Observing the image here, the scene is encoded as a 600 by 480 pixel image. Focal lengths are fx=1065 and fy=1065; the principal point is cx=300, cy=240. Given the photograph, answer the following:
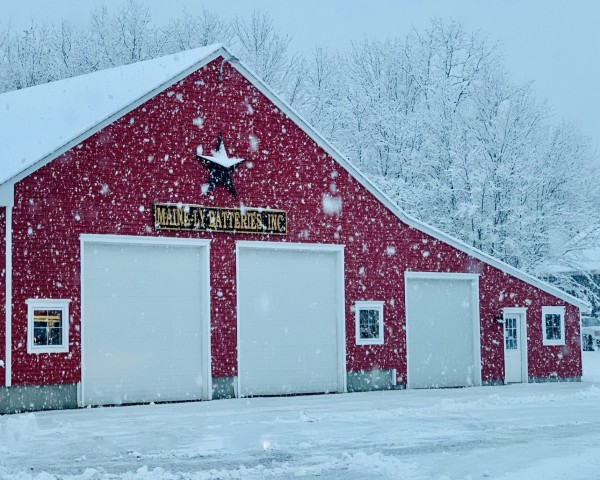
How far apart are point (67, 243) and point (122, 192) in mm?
1624

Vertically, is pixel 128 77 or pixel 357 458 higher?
pixel 128 77

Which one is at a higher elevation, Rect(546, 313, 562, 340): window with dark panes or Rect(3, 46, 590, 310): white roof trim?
Rect(3, 46, 590, 310): white roof trim

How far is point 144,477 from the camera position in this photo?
11.5m

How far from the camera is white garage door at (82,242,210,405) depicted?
21219 mm

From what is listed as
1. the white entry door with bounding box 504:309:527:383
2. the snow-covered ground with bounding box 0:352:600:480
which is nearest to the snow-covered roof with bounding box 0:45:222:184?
the snow-covered ground with bounding box 0:352:600:480

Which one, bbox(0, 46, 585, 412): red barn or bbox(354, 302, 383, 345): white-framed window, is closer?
bbox(0, 46, 585, 412): red barn

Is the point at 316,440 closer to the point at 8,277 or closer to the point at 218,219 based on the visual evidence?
the point at 8,277

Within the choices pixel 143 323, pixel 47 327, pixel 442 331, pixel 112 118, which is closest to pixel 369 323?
pixel 442 331

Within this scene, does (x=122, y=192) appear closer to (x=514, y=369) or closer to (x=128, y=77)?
(x=128, y=77)

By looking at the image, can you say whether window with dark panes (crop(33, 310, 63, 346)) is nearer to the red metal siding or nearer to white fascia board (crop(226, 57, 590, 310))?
the red metal siding

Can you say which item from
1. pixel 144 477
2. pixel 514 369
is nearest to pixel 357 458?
pixel 144 477

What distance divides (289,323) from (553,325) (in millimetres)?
8831

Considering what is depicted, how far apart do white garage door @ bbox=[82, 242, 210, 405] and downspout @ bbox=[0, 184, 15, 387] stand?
1.60 metres

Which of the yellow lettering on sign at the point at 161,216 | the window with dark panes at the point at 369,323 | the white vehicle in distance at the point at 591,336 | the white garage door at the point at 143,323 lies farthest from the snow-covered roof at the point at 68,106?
the white vehicle in distance at the point at 591,336
